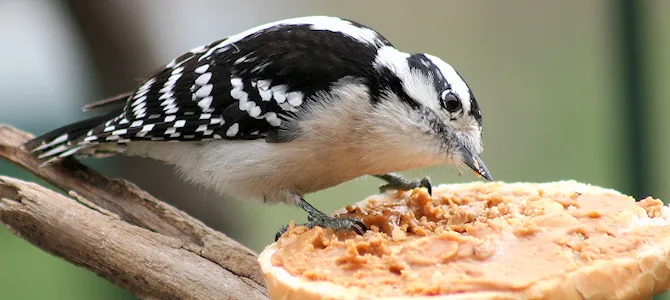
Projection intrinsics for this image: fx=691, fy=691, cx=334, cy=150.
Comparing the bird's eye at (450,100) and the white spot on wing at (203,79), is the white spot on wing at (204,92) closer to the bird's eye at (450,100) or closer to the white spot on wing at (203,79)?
the white spot on wing at (203,79)

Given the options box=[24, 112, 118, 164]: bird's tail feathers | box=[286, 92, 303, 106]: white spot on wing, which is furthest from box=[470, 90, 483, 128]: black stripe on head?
box=[24, 112, 118, 164]: bird's tail feathers

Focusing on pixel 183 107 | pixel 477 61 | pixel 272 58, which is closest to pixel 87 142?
pixel 183 107

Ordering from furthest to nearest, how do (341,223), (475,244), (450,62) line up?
(450,62) < (341,223) < (475,244)

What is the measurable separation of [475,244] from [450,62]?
10.5 ft

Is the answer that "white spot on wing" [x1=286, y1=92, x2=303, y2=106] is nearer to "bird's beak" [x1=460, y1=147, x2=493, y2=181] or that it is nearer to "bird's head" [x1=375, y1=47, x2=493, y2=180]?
"bird's head" [x1=375, y1=47, x2=493, y2=180]

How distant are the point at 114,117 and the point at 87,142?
15 cm

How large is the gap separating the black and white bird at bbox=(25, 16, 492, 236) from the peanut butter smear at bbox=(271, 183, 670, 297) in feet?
0.59

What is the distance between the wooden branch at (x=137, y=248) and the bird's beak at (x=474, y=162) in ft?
2.50

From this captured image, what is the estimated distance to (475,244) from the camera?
163 centimetres

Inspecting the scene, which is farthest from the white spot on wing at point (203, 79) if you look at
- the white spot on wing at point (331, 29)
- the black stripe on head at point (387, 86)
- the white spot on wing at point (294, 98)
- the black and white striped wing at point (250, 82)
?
the black stripe on head at point (387, 86)

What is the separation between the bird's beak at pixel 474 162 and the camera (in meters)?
2.11

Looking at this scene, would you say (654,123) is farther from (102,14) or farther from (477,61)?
(102,14)

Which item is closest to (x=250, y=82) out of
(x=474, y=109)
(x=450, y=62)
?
(x=474, y=109)

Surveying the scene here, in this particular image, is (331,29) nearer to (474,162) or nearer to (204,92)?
(204,92)
